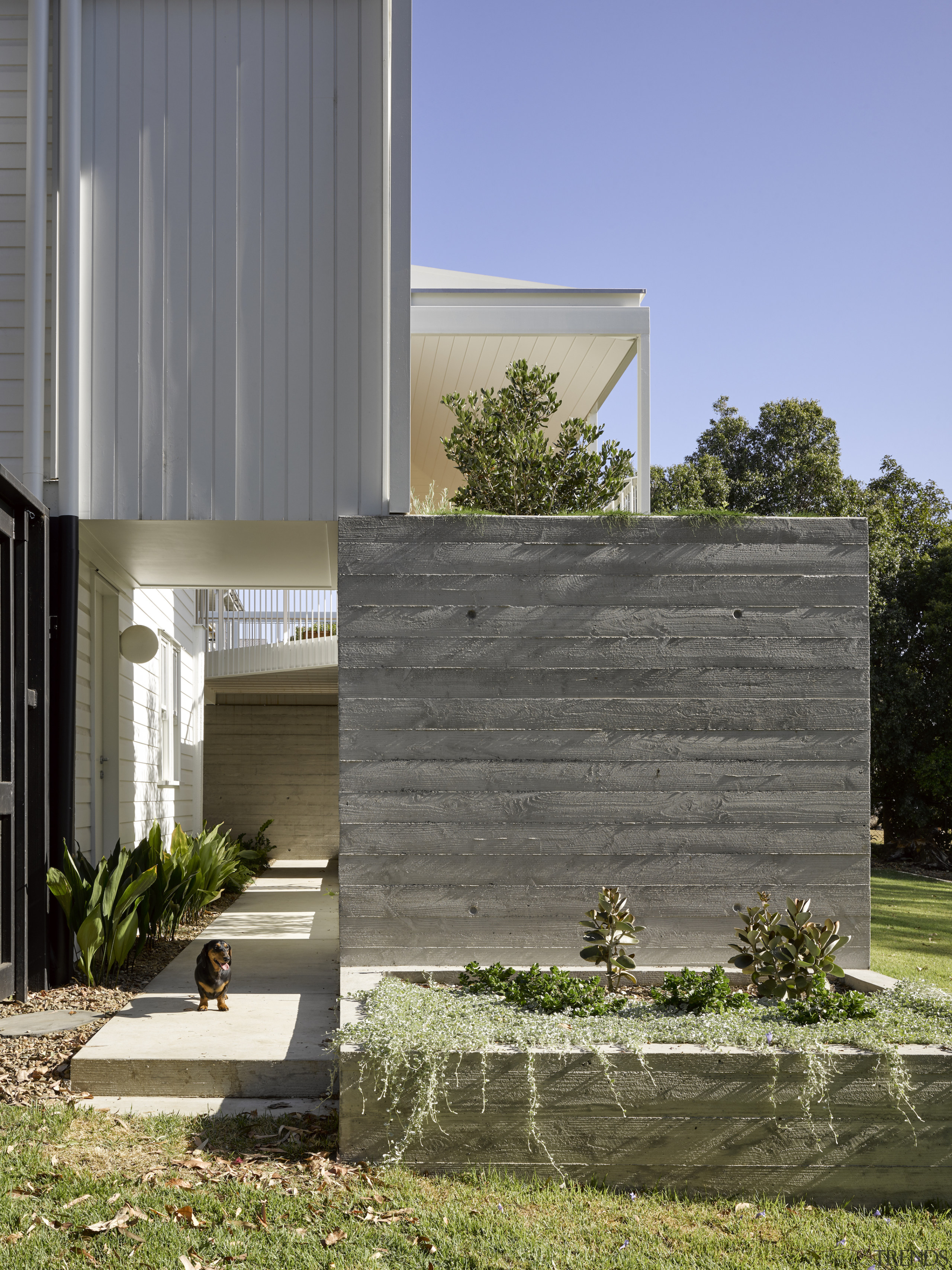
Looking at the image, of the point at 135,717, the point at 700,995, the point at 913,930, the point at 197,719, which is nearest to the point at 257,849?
the point at 197,719

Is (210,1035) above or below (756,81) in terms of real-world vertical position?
below

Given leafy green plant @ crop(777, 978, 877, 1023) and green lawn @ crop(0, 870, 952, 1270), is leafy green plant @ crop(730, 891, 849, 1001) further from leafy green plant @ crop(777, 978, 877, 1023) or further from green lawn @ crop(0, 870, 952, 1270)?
green lawn @ crop(0, 870, 952, 1270)

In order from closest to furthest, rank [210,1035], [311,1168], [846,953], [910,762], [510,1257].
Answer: [510,1257] < [311,1168] < [210,1035] < [846,953] < [910,762]

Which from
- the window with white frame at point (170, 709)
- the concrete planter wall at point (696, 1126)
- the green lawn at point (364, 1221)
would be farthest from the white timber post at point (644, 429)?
the window with white frame at point (170, 709)

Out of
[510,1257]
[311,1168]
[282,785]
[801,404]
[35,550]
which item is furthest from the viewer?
[801,404]

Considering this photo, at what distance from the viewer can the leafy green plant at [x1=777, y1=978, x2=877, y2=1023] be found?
364 centimetres

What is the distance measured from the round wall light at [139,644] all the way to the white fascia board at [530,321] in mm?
2986

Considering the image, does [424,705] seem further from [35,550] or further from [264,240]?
[264,240]

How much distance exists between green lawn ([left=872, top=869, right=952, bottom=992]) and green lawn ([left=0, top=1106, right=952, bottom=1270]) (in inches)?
74.7

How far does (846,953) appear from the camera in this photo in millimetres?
4945

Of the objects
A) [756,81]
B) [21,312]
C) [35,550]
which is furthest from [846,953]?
[756,81]

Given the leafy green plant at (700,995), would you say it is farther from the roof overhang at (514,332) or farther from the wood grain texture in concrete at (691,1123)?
the roof overhang at (514,332)

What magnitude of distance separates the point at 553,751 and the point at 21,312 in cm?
385

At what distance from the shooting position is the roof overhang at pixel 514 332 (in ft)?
23.0
